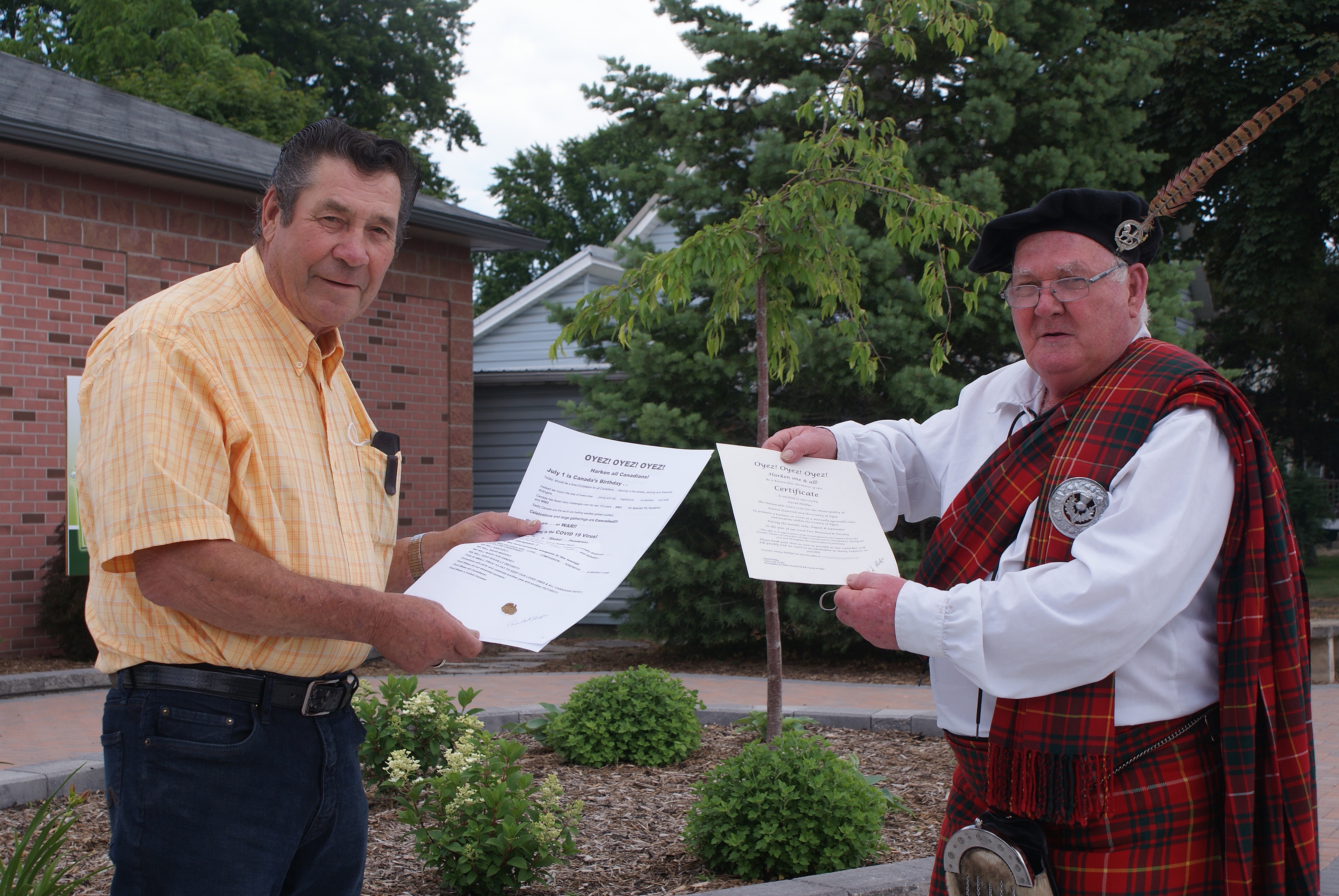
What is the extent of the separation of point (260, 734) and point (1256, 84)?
16531 millimetres

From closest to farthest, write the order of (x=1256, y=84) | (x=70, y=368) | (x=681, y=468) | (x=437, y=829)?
1. (x=681, y=468)
2. (x=437, y=829)
3. (x=70, y=368)
4. (x=1256, y=84)

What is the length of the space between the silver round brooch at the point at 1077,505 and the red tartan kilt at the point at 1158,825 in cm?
38

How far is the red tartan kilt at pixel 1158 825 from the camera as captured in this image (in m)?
2.03

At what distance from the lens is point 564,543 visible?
A: 225 cm

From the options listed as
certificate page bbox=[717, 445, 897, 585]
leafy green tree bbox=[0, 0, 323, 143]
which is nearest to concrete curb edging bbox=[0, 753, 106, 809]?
certificate page bbox=[717, 445, 897, 585]

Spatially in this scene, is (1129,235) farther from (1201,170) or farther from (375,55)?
(375,55)

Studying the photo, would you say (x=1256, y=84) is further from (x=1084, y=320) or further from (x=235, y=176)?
(x=1084, y=320)

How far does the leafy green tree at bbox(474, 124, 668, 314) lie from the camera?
42.3 m

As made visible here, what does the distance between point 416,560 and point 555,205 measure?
144ft

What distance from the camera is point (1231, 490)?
1968 millimetres

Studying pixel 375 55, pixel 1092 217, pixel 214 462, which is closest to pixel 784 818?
pixel 1092 217

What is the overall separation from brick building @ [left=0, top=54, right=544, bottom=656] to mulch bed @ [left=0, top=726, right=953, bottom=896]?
5015 millimetres

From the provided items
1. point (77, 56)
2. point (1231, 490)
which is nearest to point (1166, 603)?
point (1231, 490)

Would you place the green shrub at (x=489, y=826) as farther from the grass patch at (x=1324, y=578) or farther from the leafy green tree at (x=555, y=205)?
the leafy green tree at (x=555, y=205)
